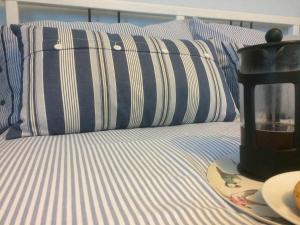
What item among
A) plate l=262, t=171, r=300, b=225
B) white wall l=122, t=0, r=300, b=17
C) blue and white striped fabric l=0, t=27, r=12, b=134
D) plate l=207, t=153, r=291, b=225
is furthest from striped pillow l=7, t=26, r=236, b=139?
white wall l=122, t=0, r=300, b=17

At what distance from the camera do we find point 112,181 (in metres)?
0.43

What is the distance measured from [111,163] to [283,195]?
286mm

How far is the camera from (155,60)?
2.91ft

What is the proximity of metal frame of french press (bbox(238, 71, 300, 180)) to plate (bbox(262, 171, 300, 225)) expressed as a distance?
0.03 meters

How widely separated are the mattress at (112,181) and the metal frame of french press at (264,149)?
0.08m

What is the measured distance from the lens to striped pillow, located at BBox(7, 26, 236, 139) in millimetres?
745

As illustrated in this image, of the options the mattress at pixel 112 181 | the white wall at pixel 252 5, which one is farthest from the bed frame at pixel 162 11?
the mattress at pixel 112 181

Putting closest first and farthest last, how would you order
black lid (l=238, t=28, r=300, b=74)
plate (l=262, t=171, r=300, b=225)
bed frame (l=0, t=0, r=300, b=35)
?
plate (l=262, t=171, r=300, b=225), black lid (l=238, t=28, r=300, b=74), bed frame (l=0, t=0, r=300, b=35)

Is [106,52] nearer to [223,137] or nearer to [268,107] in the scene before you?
[223,137]

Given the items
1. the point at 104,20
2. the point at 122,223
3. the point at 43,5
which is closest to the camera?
the point at 122,223

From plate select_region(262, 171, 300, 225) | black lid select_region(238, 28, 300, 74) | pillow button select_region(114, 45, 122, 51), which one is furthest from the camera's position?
pillow button select_region(114, 45, 122, 51)

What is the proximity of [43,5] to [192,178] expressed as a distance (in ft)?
3.70

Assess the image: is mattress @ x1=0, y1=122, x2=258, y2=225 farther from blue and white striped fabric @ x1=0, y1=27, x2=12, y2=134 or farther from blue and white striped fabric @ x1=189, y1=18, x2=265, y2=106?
blue and white striped fabric @ x1=189, y1=18, x2=265, y2=106

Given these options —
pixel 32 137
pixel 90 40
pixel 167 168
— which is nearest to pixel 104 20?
pixel 90 40
